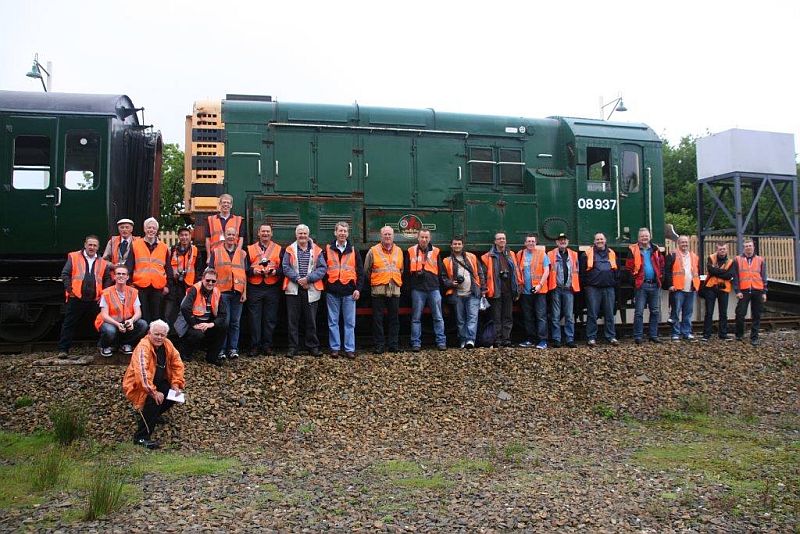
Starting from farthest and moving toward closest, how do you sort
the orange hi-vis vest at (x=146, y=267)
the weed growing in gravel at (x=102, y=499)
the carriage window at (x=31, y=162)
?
the carriage window at (x=31, y=162)
the orange hi-vis vest at (x=146, y=267)
the weed growing in gravel at (x=102, y=499)

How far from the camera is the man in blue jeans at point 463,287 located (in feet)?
34.1

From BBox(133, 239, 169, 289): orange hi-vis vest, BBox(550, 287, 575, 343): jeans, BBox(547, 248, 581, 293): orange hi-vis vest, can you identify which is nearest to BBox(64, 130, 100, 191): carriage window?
BBox(133, 239, 169, 289): orange hi-vis vest

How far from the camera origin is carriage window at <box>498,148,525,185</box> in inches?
485

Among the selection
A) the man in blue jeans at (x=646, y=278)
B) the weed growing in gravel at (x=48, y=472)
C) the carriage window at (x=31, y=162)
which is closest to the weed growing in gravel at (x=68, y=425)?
the weed growing in gravel at (x=48, y=472)

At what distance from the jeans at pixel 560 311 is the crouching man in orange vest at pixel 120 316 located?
6.41 meters

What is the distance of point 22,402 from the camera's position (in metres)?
7.32

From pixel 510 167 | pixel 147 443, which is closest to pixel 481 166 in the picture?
pixel 510 167

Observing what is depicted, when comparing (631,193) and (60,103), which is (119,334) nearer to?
(60,103)

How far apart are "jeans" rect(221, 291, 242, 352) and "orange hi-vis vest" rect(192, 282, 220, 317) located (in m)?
0.40

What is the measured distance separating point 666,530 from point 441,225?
298 inches

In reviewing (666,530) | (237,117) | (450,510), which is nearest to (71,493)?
(450,510)

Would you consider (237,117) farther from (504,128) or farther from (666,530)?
(666,530)

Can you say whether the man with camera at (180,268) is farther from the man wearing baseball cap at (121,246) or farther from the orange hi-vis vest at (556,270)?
the orange hi-vis vest at (556,270)

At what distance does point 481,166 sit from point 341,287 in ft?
13.5
